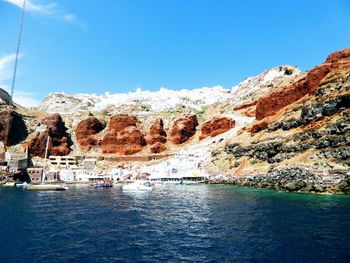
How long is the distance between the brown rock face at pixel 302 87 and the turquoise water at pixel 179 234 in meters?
100

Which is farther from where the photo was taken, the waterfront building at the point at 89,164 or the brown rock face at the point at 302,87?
the waterfront building at the point at 89,164

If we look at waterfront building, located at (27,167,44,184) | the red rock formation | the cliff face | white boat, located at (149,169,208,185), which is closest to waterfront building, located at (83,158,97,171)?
waterfront building, located at (27,167,44,184)

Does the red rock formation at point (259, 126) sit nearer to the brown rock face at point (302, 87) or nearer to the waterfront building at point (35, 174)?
the brown rock face at point (302, 87)

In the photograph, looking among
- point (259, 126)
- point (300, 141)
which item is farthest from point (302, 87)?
point (300, 141)

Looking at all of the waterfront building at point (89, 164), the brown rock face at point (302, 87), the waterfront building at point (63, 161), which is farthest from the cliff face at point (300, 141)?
the waterfront building at point (63, 161)

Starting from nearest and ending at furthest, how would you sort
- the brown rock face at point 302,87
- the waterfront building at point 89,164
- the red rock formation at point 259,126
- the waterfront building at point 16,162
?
the brown rock face at point 302,87
the red rock formation at point 259,126
the waterfront building at point 16,162
the waterfront building at point 89,164

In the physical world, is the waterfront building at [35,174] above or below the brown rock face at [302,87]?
below

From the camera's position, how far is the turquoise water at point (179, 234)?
103 feet

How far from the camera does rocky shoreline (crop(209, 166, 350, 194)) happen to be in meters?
80.5

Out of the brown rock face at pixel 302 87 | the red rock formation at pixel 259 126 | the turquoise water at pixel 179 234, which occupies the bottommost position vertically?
the turquoise water at pixel 179 234

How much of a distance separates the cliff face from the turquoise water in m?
26.9

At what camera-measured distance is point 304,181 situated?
293 ft

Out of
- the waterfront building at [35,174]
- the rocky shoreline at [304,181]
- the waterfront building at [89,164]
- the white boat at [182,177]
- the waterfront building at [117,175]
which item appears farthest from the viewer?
the waterfront building at [89,164]

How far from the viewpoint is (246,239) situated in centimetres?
3734
